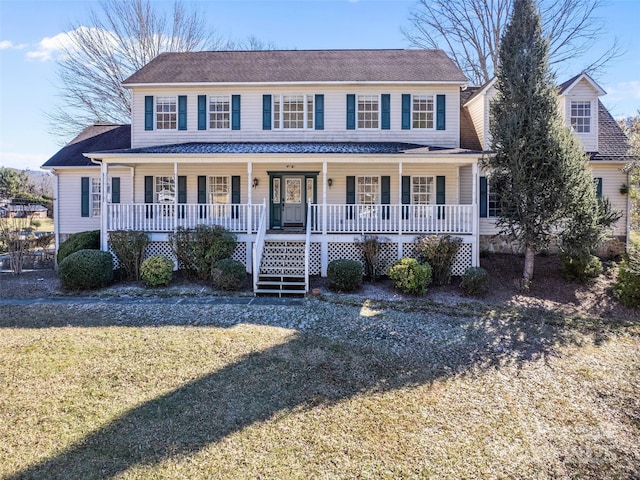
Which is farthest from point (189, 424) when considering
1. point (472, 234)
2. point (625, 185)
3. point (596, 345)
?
point (625, 185)

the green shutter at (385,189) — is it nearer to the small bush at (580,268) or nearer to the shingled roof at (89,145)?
the small bush at (580,268)

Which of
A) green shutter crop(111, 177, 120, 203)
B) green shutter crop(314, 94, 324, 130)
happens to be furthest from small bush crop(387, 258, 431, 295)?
green shutter crop(111, 177, 120, 203)

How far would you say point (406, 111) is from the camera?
14250 millimetres

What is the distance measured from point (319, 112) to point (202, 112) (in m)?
4.62

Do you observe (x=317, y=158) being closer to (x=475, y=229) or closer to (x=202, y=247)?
(x=202, y=247)

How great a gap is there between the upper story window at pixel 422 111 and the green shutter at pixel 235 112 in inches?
268

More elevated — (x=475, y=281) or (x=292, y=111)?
(x=292, y=111)

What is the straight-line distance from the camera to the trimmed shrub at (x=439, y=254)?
1096 cm

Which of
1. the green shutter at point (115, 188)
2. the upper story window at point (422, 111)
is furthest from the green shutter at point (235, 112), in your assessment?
the upper story window at point (422, 111)

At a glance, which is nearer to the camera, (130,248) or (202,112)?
(130,248)

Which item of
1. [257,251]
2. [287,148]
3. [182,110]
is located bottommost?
[257,251]

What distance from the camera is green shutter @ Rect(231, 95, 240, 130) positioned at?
1451 centimetres

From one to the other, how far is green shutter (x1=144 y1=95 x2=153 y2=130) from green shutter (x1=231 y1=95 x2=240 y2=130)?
10.7 ft

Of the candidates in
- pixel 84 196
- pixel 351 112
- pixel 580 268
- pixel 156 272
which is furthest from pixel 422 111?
pixel 84 196
